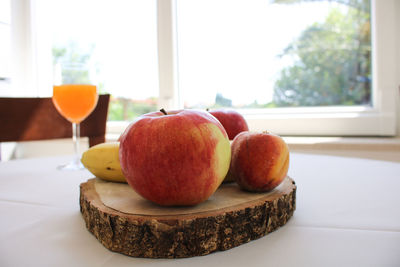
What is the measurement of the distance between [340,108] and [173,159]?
1443 mm

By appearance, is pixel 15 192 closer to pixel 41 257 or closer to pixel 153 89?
pixel 41 257

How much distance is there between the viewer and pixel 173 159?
12.7 inches

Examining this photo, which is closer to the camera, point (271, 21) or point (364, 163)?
point (364, 163)

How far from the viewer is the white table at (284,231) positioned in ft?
0.90

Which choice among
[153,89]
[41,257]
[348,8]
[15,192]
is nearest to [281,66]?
[348,8]

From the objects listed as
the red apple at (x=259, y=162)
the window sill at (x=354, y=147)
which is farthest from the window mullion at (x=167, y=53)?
the red apple at (x=259, y=162)

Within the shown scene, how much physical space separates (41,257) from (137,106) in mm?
1797

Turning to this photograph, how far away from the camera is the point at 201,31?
5.98 ft

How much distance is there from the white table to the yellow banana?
55 millimetres

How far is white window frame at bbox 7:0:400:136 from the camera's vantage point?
1410 millimetres

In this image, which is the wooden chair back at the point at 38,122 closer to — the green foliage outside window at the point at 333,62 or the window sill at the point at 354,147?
the window sill at the point at 354,147

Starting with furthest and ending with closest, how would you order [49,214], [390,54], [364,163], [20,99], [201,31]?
[201,31]
[390,54]
[20,99]
[364,163]
[49,214]

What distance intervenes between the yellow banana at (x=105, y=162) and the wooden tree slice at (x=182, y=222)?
82mm

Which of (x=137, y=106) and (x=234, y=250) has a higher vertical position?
(x=137, y=106)
